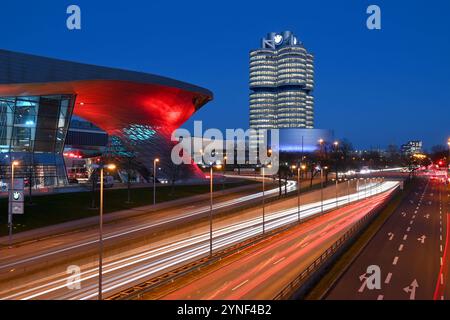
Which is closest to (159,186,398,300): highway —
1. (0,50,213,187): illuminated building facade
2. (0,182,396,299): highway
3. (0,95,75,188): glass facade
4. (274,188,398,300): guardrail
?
(274,188,398,300): guardrail

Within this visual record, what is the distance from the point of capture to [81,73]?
57.2 metres

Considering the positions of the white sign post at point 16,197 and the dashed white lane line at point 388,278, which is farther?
the white sign post at point 16,197

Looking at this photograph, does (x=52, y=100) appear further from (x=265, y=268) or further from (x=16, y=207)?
(x=265, y=268)

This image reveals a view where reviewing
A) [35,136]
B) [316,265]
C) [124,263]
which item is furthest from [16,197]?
[35,136]

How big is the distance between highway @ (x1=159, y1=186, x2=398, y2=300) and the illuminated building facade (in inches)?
1270

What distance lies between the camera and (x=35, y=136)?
57.0m

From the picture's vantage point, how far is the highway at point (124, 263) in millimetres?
18250

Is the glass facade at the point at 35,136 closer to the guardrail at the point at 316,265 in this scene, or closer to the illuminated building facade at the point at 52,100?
the illuminated building facade at the point at 52,100

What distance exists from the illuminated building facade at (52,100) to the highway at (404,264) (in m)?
37.0

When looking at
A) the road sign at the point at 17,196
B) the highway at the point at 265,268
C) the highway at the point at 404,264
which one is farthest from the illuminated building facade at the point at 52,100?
the highway at the point at 404,264

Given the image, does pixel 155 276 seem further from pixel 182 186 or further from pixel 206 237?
pixel 182 186

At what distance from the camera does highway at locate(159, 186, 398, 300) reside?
58.1ft

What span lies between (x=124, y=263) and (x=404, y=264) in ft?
48.4
